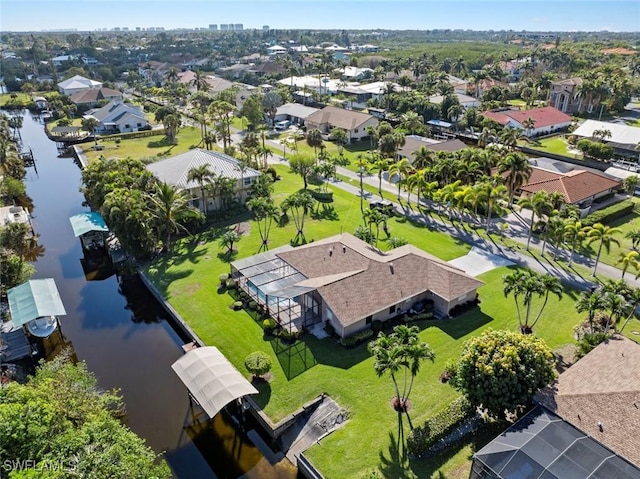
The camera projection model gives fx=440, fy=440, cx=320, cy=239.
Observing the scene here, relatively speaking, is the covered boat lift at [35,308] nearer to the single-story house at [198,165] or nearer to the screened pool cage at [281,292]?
the screened pool cage at [281,292]

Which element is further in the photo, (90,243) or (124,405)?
(90,243)

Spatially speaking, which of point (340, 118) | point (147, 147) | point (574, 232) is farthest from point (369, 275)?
point (147, 147)

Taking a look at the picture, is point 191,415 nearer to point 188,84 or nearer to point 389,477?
point 389,477

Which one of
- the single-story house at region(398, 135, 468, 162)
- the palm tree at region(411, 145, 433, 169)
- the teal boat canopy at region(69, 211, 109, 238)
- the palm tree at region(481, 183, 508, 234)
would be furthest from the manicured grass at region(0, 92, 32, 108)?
the palm tree at region(481, 183, 508, 234)

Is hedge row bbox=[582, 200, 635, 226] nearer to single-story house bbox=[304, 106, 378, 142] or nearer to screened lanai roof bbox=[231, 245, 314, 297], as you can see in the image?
screened lanai roof bbox=[231, 245, 314, 297]

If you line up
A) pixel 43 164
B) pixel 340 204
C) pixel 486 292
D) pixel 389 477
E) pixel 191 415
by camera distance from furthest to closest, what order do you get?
pixel 43 164
pixel 340 204
pixel 486 292
pixel 191 415
pixel 389 477

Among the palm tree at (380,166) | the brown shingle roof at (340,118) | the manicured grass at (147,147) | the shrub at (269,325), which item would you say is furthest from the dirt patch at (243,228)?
the brown shingle roof at (340,118)

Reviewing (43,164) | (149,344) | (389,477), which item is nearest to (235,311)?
(149,344)
